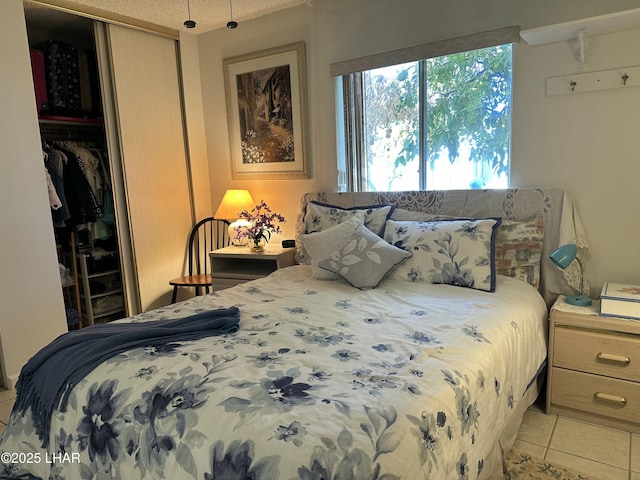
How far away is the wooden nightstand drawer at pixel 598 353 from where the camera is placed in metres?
2.02

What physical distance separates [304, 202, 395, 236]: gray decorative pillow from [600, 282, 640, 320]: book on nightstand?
3.91ft

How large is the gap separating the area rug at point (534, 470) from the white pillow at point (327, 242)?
124 centimetres

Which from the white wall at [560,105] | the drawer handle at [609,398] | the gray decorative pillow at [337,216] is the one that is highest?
the white wall at [560,105]

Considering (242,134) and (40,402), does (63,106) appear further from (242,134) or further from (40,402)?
(40,402)

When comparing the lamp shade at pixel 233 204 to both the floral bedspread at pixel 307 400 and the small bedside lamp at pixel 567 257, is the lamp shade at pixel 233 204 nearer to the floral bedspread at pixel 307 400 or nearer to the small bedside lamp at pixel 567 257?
the floral bedspread at pixel 307 400

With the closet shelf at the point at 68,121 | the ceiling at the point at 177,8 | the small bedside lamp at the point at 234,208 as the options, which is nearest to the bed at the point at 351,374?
the small bedside lamp at the point at 234,208

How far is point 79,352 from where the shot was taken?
158cm

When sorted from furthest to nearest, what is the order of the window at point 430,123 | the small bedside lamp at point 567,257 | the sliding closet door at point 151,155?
the sliding closet door at point 151,155 < the window at point 430,123 < the small bedside lamp at point 567,257

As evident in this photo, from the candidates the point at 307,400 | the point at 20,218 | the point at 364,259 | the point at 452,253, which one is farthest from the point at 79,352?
the point at 452,253

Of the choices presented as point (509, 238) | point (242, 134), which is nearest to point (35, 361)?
point (509, 238)

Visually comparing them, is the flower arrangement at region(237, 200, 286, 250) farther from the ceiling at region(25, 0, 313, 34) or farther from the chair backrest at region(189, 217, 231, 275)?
the ceiling at region(25, 0, 313, 34)

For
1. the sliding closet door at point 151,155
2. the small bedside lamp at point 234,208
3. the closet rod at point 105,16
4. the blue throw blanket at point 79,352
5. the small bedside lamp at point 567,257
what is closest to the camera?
the blue throw blanket at point 79,352

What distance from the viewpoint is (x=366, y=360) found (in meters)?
1.48

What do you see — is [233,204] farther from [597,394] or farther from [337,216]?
[597,394]
